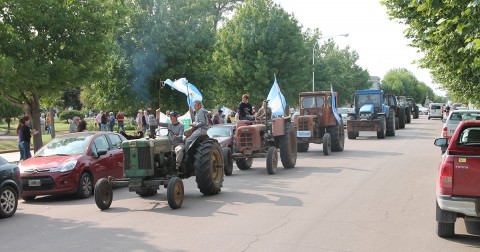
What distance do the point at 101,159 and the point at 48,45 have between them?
7.45 meters

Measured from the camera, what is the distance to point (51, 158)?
1252 centimetres

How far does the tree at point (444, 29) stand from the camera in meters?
9.56

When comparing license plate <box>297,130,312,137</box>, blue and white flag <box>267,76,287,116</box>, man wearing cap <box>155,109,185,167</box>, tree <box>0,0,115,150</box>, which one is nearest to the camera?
man wearing cap <box>155,109,185,167</box>

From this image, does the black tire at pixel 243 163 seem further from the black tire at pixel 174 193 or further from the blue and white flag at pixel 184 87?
the black tire at pixel 174 193

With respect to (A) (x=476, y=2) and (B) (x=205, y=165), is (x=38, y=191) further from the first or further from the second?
(A) (x=476, y=2)

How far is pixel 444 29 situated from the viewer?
12695 millimetres

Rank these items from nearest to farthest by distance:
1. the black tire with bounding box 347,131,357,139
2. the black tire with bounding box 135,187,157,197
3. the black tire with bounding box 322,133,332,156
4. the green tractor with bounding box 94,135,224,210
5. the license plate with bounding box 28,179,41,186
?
the green tractor with bounding box 94,135,224,210
the black tire with bounding box 135,187,157,197
the license plate with bounding box 28,179,41,186
the black tire with bounding box 322,133,332,156
the black tire with bounding box 347,131,357,139

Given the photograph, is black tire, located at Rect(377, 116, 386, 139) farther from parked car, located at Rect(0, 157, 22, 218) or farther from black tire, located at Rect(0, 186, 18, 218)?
black tire, located at Rect(0, 186, 18, 218)

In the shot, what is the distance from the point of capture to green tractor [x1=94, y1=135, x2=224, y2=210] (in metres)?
10.4

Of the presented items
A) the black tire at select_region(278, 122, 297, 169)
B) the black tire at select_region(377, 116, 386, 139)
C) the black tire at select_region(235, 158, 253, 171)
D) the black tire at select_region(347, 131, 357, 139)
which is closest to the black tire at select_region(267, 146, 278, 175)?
the black tire at select_region(278, 122, 297, 169)

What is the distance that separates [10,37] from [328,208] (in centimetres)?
1293

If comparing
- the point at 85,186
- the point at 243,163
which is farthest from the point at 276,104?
the point at 85,186

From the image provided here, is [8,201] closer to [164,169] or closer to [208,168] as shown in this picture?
[164,169]

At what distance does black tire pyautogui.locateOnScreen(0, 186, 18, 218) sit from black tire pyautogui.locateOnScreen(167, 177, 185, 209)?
9.73ft
